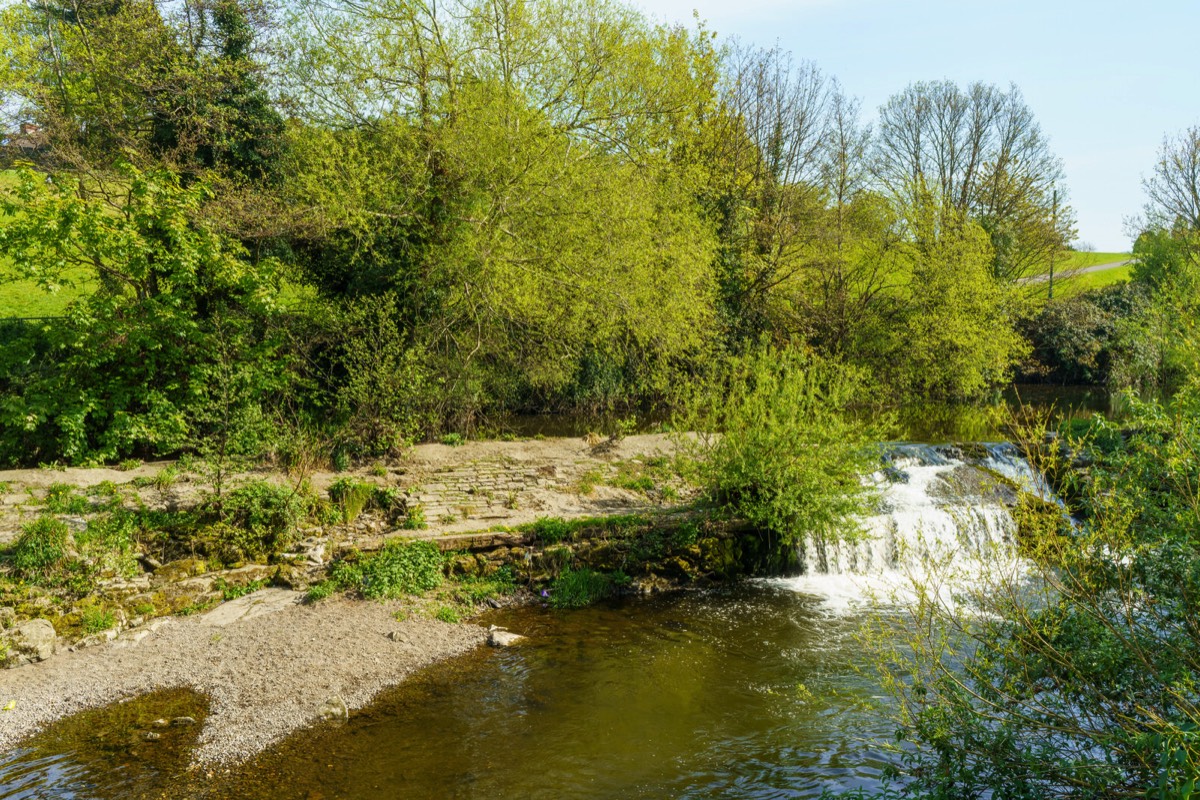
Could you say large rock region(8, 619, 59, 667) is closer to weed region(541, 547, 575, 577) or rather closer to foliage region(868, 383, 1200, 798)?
weed region(541, 547, 575, 577)

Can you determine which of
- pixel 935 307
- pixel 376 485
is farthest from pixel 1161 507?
pixel 935 307

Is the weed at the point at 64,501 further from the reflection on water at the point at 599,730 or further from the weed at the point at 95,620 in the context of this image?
the reflection on water at the point at 599,730

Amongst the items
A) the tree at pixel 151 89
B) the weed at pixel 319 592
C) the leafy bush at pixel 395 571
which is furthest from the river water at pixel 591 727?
the tree at pixel 151 89

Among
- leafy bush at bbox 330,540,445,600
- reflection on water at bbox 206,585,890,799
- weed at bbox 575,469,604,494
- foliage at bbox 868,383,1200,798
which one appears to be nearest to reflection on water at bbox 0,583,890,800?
reflection on water at bbox 206,585,890,799

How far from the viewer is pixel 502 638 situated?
35.3 ft

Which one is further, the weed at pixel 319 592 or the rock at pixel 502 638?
the weed at pixel 319 592

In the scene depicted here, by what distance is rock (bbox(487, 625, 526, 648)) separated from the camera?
1067 centimetres

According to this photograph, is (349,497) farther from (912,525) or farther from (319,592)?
(912,525)

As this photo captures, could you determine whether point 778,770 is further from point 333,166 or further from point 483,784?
point 333,166

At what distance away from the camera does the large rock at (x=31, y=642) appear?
367 inches

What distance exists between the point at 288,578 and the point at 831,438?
8.76 metres

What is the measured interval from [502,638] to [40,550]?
6.37 meters

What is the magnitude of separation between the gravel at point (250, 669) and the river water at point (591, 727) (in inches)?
11.9

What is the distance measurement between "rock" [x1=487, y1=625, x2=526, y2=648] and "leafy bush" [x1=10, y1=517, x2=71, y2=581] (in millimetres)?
5890
